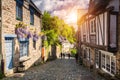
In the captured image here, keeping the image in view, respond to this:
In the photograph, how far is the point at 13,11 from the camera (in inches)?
536

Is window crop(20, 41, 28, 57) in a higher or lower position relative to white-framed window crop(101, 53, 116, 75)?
higher

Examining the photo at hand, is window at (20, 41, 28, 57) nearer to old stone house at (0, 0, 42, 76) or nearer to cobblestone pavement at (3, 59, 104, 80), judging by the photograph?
old stone house at (0, 0, 42, 76)

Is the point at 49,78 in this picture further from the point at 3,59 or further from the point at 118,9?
the point at 118,9

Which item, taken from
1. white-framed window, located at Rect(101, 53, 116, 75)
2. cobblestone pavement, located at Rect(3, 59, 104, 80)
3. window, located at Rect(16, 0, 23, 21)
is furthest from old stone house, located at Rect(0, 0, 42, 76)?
white-framed window, located at Rect(101, 53, 116, 75)

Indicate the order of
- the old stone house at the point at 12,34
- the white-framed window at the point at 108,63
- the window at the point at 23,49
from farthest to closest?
the window at the point at 23,49
the white-framed window at the point at 108,63
the old stone house at the point at 12,34

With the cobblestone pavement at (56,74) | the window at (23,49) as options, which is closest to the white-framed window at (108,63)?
the cobblestone pavement at (56,74)

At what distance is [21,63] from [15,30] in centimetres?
272

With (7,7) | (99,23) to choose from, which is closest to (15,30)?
(7,7)

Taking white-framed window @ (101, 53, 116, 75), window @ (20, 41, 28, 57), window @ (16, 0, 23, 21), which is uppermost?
window @ (16, 0, 23, 21)

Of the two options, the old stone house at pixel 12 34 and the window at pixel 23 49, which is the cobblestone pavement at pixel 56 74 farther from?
the window at pixel 23 49

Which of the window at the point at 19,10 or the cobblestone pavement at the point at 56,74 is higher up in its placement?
the window at the point at 19,10

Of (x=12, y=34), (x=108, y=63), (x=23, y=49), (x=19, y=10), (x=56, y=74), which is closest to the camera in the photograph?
(x=108, y=63)

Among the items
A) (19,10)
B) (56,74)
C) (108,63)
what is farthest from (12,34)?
(108,63)

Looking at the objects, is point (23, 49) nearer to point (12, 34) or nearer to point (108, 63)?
point (12, 34)
